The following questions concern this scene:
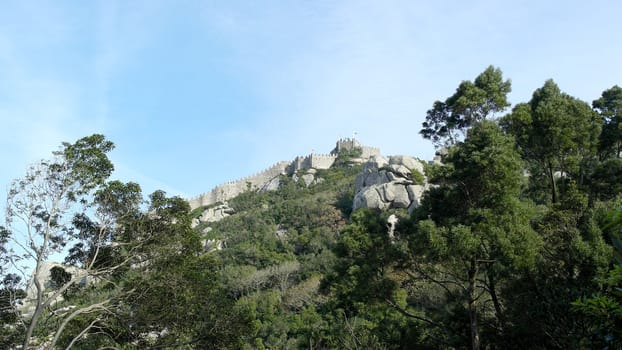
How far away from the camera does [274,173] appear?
73.4m

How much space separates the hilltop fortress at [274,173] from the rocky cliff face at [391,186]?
2231 centimetres

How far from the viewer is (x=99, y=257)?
38.0 feet

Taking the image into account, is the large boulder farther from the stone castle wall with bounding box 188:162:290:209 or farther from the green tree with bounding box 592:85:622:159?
the stone castle wall with bounding box 188:162:290:209

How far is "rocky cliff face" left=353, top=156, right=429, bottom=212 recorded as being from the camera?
3925 cm

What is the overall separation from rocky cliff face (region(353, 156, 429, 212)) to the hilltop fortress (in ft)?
73.2

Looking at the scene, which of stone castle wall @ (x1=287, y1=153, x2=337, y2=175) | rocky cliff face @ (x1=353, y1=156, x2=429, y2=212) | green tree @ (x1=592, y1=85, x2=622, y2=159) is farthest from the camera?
stone castle wall @ (x1=287, y1=153, x2=337, y2=175)

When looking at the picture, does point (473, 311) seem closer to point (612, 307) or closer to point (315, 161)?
point (612, 307)

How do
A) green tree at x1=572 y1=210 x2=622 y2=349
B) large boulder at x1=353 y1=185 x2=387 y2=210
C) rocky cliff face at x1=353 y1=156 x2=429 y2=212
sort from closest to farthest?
1. green tree at x1=572 y1=210 x2=622 y2=349
2. large boulder at x1=353 y1=185 x2=387 y2=210
3. rocky cliff face at x1=353 y1=156 x2=429 y2=212

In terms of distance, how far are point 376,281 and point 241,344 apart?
15.7ft

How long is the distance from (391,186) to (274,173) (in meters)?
35.0

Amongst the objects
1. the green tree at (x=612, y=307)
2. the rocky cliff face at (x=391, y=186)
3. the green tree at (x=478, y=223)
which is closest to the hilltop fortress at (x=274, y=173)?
the rocky cliff face at (x=391, y=186)

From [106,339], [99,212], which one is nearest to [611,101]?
[99,212]

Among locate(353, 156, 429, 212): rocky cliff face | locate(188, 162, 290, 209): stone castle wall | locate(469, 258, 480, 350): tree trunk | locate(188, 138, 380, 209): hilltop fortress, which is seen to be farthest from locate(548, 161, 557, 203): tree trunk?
locate(188, 162, 290, 209): stone castle wall

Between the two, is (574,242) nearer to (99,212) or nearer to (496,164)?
(496,164)
